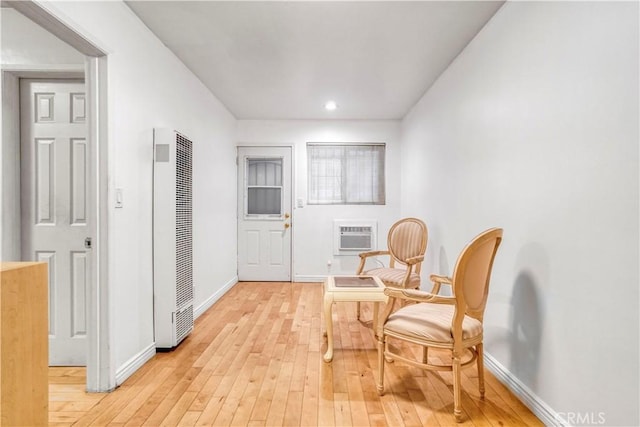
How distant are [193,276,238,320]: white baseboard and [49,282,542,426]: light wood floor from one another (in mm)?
453

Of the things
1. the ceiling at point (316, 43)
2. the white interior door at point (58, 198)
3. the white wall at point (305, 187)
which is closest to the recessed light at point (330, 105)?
the ceiling at point (316, 43)

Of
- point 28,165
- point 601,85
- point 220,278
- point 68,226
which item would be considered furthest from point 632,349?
point 220,278

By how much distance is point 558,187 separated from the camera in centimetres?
158

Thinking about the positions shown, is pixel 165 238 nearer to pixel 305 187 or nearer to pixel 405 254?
pixel 405 254

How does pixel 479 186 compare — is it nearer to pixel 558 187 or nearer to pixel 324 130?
pixel 558 187

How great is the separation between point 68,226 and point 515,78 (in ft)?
10.2

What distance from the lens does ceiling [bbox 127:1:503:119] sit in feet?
6.89

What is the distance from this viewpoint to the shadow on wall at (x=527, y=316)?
1.71 meters

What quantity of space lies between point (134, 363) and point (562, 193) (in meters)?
2.79

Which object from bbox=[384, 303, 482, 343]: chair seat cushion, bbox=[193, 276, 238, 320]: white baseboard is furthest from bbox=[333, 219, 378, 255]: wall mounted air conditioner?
bbox=[384, 303, 482, 343]: chair seat cushion

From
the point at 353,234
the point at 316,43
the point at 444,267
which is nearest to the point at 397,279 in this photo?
the point at 444,267

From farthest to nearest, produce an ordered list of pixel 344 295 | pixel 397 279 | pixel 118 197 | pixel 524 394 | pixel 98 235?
pixel 397 279
pixel 344 295
pixel 118 197
pixel 98 235
pixel 524 394

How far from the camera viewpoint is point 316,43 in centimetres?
251

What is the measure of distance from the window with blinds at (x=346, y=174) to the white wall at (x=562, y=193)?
232cm
